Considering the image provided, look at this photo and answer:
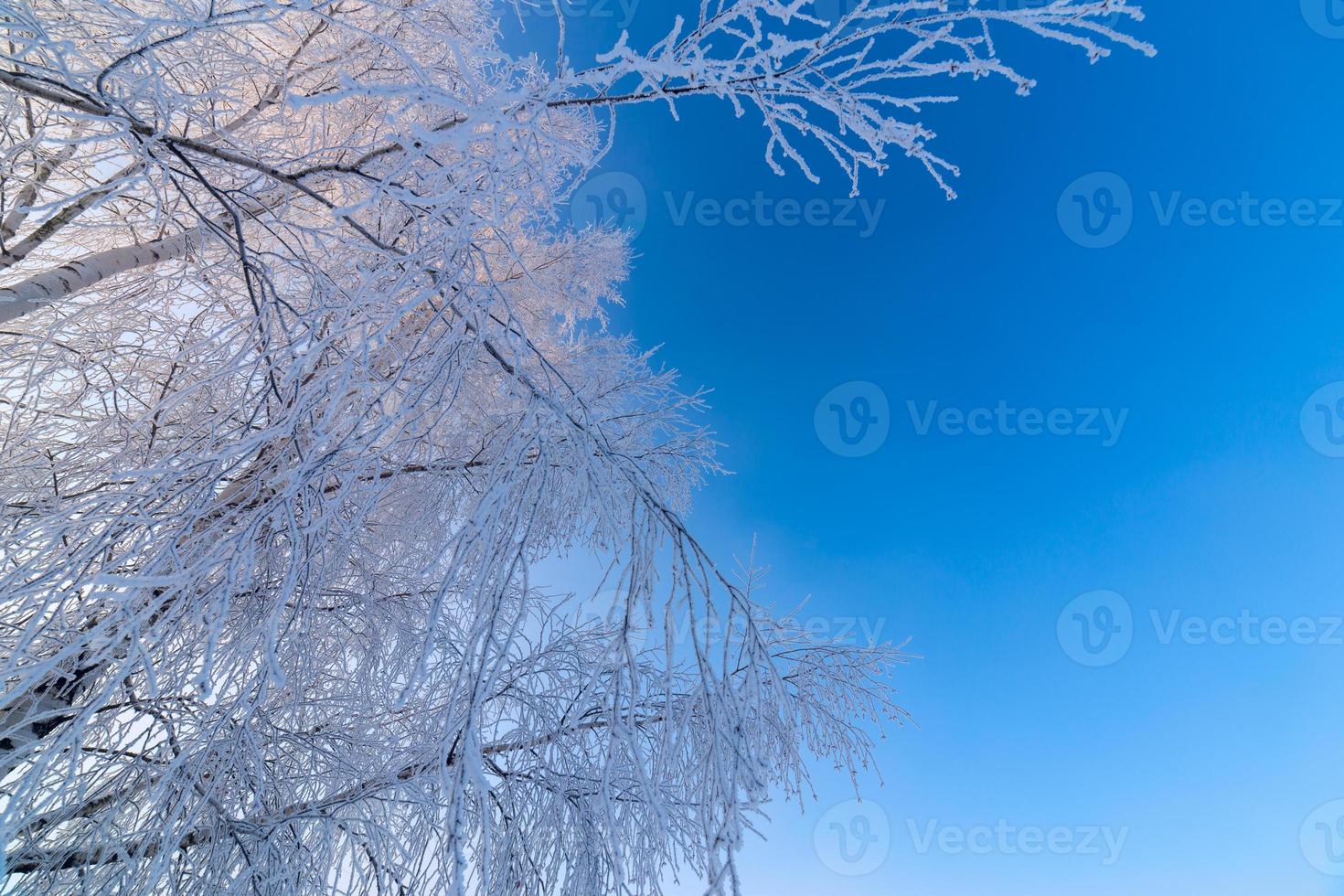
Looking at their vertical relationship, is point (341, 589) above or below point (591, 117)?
below

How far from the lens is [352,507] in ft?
8.79

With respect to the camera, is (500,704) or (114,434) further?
(114,434)

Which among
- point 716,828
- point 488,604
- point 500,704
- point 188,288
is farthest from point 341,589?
point 716,828

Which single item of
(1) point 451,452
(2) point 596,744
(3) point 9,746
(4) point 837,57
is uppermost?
(1) point 451,452

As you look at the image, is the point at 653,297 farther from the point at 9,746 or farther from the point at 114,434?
the point at 9,746

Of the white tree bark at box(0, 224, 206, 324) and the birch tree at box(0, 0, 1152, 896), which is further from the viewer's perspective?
the white tree bark at box(0, 224, 206, 324)

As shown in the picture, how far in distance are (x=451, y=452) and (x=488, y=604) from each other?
278 centimetres

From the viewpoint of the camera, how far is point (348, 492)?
1.55m

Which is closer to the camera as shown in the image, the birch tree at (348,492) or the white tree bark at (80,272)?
the birch tree at (348,492)

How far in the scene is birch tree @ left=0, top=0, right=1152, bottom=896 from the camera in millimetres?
1424

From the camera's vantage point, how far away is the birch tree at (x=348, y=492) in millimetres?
1424

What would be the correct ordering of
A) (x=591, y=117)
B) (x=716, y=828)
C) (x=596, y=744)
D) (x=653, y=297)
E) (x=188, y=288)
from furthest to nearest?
(x=653, y=297), (x=591, y=117), (x=188, y=288), (x=596, y=744), (x=716, y=828)

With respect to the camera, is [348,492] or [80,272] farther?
[80,272]

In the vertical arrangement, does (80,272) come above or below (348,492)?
above
